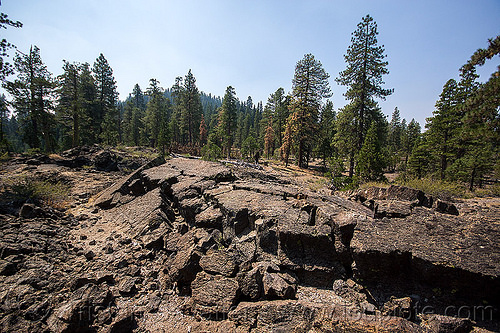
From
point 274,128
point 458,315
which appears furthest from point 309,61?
point 458,315

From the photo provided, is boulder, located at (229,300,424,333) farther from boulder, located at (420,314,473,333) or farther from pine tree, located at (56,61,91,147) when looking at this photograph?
pine tree, located at (56,61,91,147)

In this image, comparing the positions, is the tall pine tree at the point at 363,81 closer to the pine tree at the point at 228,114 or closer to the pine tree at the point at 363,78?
the pine tree at the point at 363,78

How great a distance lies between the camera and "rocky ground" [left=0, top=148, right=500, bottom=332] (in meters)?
3.79

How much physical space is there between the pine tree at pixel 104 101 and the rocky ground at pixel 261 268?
34.8 meters

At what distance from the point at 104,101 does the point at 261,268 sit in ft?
154

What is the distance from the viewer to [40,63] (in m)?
27.0

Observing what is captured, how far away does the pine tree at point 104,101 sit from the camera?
36.5 metres

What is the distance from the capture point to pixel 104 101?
38156mm

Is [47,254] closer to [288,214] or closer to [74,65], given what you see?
[288,214]

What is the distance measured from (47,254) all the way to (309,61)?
34.0 meters

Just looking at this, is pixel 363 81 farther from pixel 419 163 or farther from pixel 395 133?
pixel 395 133

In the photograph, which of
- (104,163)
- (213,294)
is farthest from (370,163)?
(104,163)

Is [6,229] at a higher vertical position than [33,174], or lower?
lower

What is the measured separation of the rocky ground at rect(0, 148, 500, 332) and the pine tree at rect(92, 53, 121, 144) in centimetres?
3475
